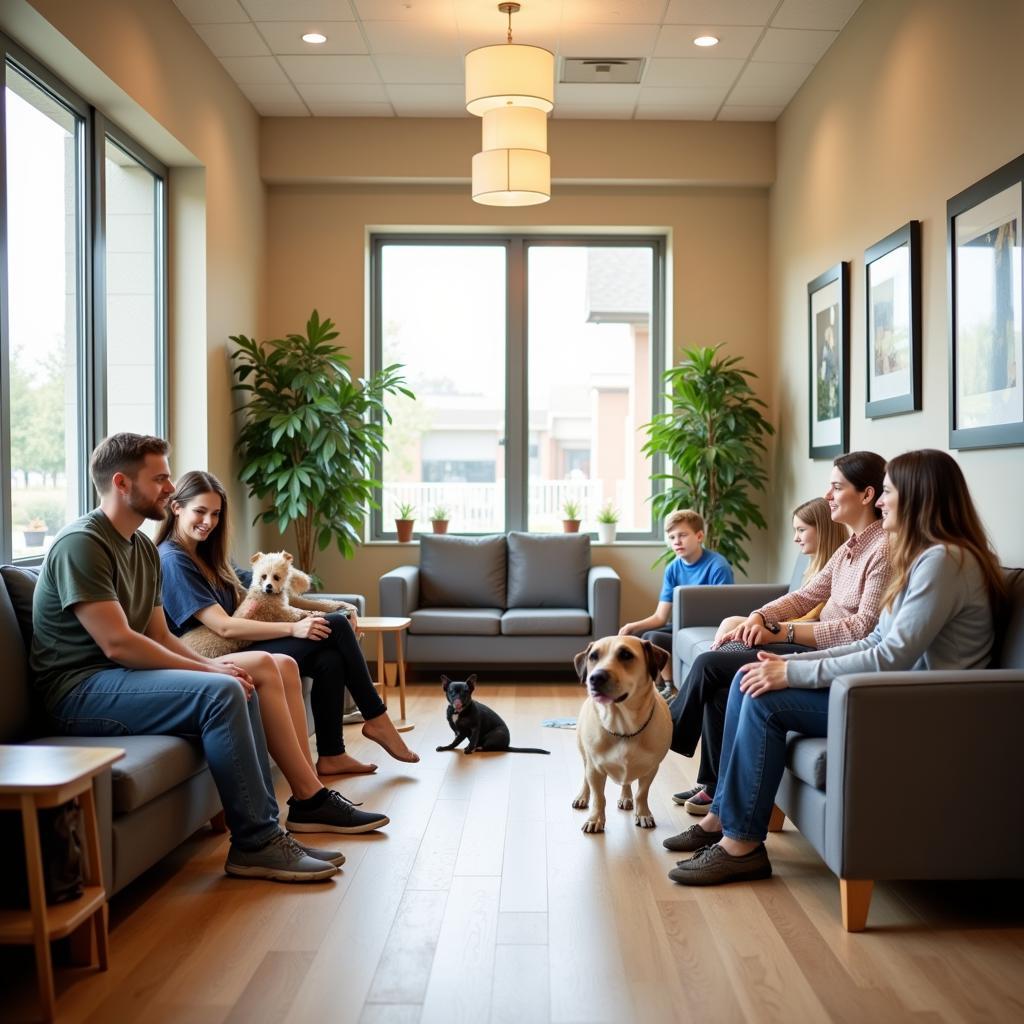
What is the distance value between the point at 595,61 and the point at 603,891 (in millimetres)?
4334

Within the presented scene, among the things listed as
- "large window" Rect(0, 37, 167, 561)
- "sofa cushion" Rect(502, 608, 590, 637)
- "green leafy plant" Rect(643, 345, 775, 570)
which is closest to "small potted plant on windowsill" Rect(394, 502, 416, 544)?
"sofa cushion" Rect(502, 608, 590, 637)

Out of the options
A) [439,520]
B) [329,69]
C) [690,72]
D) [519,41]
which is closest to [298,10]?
[329,69]

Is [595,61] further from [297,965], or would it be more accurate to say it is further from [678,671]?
[297,965]

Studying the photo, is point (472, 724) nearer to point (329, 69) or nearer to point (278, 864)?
point (278, 864)

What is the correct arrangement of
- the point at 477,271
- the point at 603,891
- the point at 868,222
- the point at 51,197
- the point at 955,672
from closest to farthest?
the point at 955,672
the point at 603,891
the point at 51,197
the point at 868,222
the point at 477,271

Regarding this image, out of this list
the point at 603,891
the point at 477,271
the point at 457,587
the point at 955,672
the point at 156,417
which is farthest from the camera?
the point at 477,271

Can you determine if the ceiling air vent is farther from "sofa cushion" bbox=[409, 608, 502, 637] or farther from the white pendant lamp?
"sofa cushion" bbox=[409, 608, 502, 637]

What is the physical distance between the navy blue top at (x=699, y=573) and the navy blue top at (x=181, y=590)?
93.9 inches

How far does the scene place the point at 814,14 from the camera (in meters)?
5.17

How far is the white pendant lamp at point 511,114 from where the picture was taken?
4703mm

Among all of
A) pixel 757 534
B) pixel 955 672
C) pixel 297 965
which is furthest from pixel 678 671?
pixel 297 965

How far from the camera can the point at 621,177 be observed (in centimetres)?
682

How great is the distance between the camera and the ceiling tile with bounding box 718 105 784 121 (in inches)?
257

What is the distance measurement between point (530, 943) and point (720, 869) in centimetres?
66
